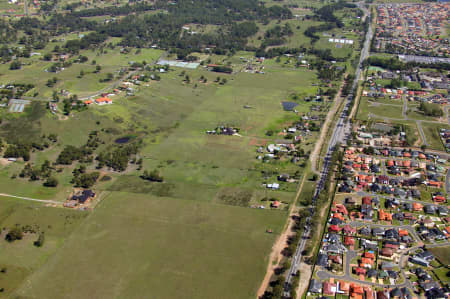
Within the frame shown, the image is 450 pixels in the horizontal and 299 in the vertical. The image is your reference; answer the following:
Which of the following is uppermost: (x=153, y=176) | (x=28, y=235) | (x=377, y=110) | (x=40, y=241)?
(x=377, y=110)

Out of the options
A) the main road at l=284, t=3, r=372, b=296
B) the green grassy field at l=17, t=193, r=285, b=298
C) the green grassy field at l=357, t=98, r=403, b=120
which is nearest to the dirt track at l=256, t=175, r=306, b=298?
the green grassy field at l=17, t=193, r=285, b=298

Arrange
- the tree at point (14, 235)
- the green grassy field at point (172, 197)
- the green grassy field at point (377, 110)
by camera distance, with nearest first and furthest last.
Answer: the green grassy field at point (172, 197) → the tree at point (14, 235) → the green grassy field at point (377, 110)

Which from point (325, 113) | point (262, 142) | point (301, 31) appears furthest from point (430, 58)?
point (262, 142)

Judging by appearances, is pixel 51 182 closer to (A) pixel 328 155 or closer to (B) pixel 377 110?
(A) pixel 328 155

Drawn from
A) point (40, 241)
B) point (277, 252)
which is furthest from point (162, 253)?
point (40, 241)

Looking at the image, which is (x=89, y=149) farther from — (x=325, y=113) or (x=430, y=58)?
Answer: (x=430, y=58)

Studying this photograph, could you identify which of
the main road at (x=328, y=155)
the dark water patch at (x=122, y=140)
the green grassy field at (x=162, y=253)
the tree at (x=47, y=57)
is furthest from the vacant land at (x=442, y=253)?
the tree at (x=47, y=57)

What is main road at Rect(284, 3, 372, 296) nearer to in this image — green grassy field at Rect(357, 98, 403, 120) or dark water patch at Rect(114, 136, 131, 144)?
green grassy field at Rect(357, 98, 403, 120)

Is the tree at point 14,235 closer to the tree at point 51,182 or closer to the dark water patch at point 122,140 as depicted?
the tree at point 51,182

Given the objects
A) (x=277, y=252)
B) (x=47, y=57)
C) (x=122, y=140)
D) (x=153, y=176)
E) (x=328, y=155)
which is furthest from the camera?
(x=47, y=57)
